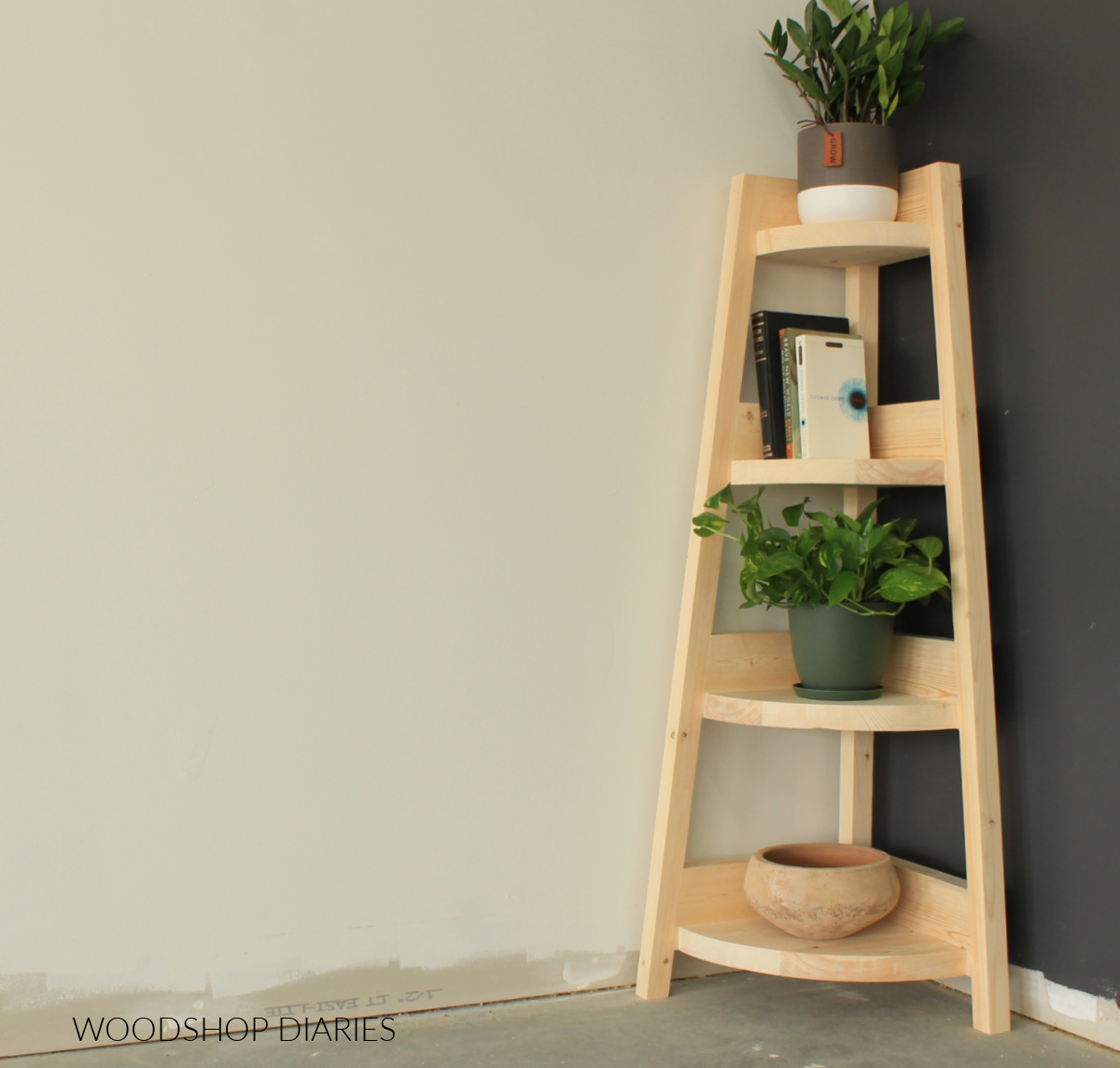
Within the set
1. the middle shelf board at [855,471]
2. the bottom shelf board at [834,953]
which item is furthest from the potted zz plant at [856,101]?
the bottom shelf board at [834,953]

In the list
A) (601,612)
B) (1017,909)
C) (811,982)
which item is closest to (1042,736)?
(1017,909)

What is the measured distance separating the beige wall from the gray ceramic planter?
0.20 m

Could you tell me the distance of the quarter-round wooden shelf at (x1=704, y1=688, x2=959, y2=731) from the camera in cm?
173

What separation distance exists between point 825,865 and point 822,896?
244 millimetres

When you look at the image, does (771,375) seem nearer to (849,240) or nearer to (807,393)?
(807,393)

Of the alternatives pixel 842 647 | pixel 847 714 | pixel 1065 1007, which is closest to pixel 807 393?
pixel 842 647

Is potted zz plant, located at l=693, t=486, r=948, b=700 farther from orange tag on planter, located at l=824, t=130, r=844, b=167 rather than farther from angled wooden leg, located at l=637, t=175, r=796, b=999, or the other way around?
orange tag on planter, located at l=824, t=130, r=844, b=167

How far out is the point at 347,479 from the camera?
1.76m

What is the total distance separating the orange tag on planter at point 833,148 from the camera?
1.84 metres

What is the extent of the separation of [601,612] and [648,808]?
1.17 feet

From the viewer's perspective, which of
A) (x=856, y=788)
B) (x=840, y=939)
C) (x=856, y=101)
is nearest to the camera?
(x=840, y=939)

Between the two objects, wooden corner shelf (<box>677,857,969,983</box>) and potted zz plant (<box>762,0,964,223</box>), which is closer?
wooden corner shelf (<box>677,857,969,983</box>)

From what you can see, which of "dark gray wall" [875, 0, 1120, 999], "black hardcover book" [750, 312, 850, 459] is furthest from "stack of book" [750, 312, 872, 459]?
"dark gray wall" [875, 0, 1120, 999]

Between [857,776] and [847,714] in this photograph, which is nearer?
[847,714]
